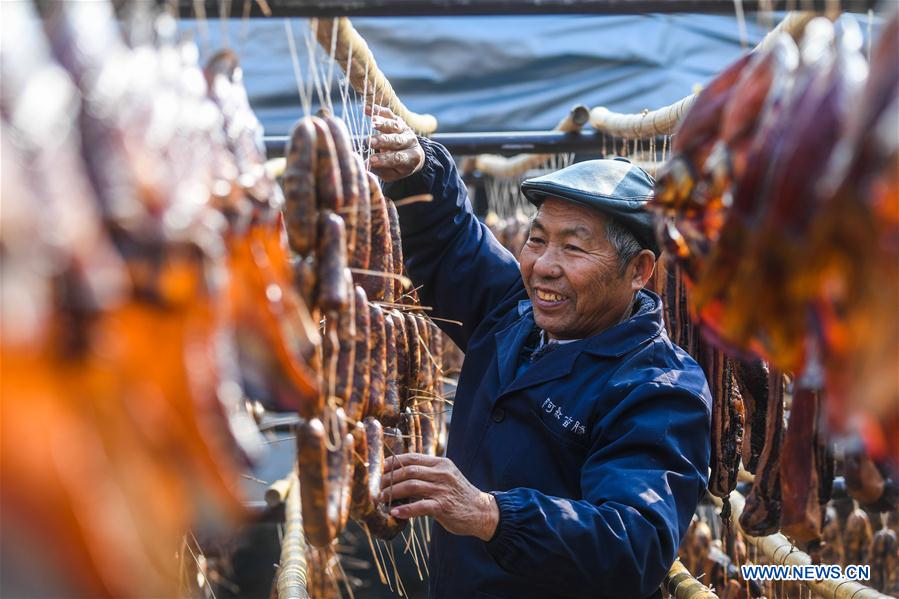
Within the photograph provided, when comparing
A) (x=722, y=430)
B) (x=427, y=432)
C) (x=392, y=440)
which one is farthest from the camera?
(x=427, y=432)

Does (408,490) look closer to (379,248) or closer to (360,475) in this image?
(360,475)

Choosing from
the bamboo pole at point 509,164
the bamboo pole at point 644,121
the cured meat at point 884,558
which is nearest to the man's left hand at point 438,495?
the bamboo pole at point 644,121

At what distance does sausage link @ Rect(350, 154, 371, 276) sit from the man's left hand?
58cm

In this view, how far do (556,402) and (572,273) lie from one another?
41 centimetres

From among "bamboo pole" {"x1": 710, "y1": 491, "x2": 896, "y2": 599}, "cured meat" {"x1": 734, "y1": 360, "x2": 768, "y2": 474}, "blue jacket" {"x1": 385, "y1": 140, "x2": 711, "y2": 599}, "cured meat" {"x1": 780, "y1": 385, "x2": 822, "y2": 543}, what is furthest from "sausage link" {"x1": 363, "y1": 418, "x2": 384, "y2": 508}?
"bamboo pole" {"x1": 710, "y1": 491, "x2": 896, "y2": 599}

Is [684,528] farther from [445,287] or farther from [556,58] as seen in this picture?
[556,58]

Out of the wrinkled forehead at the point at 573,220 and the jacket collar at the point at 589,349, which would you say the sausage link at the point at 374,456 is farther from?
the wrinkled forehead at the point at 573,220

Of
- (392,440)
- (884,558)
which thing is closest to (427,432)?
(392,440)

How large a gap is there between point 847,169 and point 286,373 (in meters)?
0.86

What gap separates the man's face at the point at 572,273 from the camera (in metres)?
3.02

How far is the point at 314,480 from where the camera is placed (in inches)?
71.5

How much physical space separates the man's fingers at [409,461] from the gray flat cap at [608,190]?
3.28ft

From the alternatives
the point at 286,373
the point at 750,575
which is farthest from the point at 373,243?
the point at 750,575

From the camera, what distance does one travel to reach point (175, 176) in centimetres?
117
